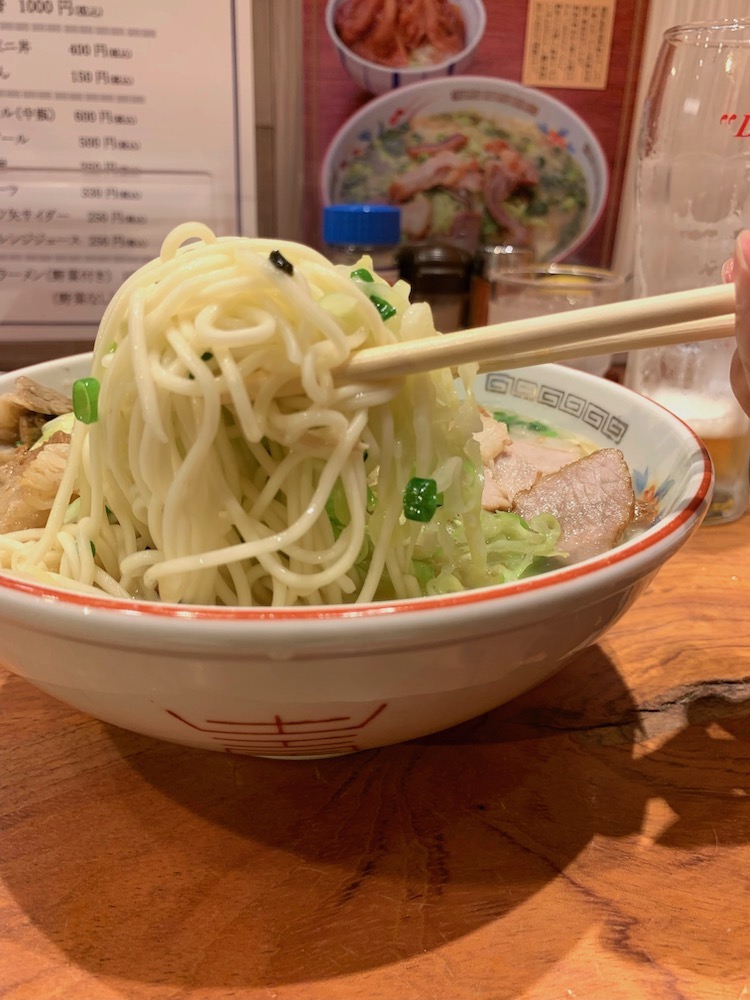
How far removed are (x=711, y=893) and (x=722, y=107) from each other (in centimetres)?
153

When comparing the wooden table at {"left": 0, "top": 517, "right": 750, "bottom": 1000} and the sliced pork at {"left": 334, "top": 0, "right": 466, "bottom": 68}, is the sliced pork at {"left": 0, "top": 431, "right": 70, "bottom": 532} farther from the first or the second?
the sliced pork at {"left": 334, "top": 0, "right": 466, "bottom": 68}

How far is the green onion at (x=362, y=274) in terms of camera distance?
942 millimetres

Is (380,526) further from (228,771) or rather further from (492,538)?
(228,771)

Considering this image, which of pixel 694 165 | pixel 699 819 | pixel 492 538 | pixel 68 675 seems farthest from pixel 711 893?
pixel 694 165

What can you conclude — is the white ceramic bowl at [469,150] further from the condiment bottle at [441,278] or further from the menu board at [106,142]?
the menu board at [106,142]

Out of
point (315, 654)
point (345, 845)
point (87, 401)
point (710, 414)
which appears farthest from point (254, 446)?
point (710, 414)

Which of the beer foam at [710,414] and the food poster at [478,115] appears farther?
the food poster at [478,115]

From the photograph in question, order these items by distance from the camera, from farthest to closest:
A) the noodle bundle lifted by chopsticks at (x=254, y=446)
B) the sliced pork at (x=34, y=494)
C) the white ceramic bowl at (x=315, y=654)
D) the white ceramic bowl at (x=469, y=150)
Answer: the white ceramic bowl at (x=469, y=150) < the sliced pork at (x=34, y=494) < the noodle bundle lifted by chopsticks at (x=254, y=446) < the white ceramic bowl at (x=315, y=654)

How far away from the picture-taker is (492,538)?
1.05m

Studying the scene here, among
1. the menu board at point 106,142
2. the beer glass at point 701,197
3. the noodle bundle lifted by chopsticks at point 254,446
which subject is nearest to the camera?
the noodle bundle lifted by chopsticks at point 254,446

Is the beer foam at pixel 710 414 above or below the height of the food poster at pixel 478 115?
below

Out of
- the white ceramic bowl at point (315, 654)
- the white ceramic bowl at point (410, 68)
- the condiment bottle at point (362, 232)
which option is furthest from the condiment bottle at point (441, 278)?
the white ceramic bowl at point (315, 654)

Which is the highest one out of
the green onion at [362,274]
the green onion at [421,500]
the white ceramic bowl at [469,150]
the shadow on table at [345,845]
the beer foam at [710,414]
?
the white ceramic bowl at [469,150]

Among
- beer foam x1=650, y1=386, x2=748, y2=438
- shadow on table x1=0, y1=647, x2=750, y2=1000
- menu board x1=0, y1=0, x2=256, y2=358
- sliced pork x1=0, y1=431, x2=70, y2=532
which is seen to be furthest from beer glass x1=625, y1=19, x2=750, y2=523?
sliced pork x1=0, y1=431, x2=70, y2=532
